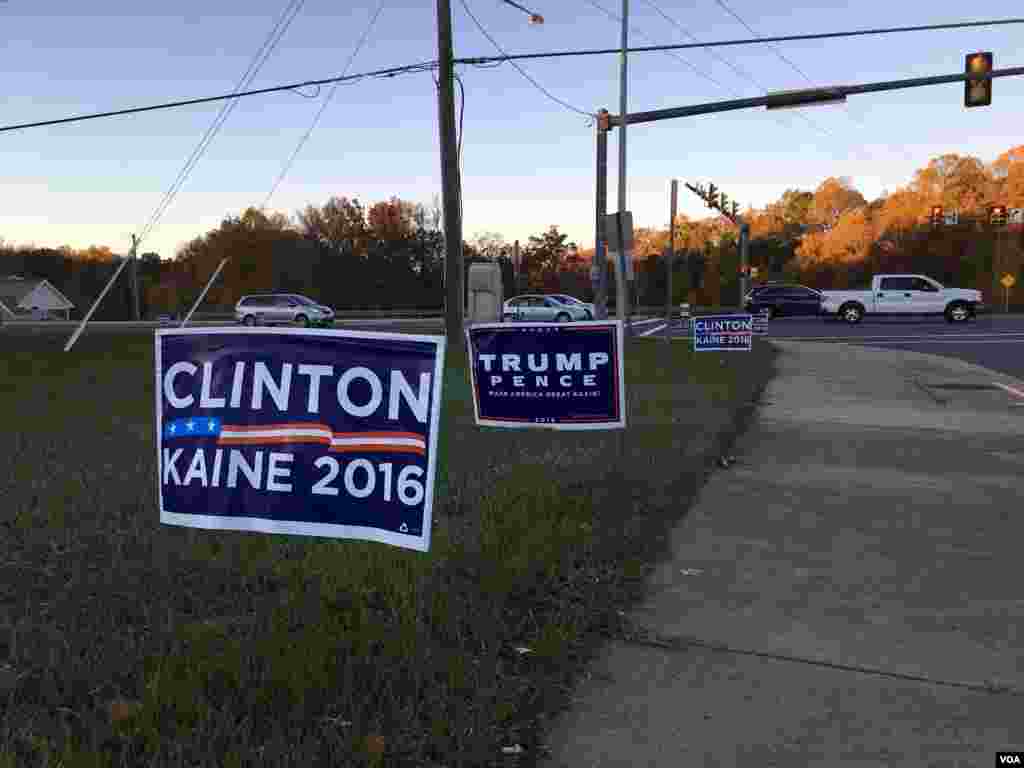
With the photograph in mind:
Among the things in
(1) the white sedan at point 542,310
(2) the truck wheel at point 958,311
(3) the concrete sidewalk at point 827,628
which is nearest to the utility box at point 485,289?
(1) the white sedan at point 542,310

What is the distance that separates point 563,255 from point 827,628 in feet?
284

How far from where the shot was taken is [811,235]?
8181 centimetres

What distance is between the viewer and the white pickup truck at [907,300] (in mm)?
38156

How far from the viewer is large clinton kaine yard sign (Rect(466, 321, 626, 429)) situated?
7578 mm

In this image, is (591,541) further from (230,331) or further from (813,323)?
(813,323)

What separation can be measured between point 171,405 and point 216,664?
1117 mm

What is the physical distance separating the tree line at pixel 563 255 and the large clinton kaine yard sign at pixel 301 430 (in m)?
52.6

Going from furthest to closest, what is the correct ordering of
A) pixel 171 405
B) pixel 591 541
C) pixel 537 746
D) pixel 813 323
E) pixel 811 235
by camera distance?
pixel 811 235 < pixel 813 323 < pixel 591 541 < pixel 171 405 < pixel 537 746

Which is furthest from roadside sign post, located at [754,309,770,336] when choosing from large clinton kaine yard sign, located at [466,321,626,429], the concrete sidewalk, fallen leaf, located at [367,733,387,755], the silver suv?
fallen leaf, located at [367,733,387,755]

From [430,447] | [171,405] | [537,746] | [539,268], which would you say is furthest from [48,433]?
[539,268]

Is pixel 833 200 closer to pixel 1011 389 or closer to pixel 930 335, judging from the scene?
pixel 930 335

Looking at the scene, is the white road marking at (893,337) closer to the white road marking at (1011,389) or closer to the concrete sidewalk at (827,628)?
the white road marking at (1011,389)

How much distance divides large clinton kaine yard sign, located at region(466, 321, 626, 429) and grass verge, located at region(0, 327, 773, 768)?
0.46 metres

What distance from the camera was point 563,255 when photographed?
89.9 metres
